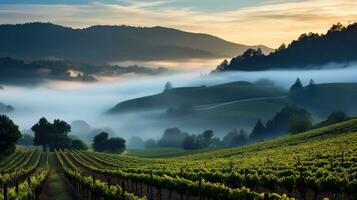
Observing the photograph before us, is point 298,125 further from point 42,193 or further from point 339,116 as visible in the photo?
point 42,193

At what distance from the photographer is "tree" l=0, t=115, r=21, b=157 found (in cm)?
14675

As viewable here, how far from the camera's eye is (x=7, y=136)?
15012 cm

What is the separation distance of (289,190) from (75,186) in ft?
107

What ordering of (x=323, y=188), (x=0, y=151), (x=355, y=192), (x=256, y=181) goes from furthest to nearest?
(x=0, y=151)
(x=256, y=181)
(x=323, y=188)
(x=355, y=192)

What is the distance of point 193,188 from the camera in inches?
1634

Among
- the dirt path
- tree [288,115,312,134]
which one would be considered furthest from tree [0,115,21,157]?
tree [288,115,312,134]

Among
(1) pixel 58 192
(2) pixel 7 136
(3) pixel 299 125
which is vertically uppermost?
(3) pixel 299 125

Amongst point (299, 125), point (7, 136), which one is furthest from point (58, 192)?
point (299, 125)

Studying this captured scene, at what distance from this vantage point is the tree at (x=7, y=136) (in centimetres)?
14675

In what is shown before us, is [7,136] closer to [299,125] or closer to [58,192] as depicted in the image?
[299,125]

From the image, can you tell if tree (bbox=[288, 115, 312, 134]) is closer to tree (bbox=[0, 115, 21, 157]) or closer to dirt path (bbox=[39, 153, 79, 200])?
tree (bbox=[0, 115, 21, 157])

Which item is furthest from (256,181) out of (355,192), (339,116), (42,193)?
(339,116)

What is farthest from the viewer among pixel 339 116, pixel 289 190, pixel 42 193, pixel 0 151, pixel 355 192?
pixel 339 116

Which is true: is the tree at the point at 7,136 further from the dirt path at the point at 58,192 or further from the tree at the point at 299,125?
the tree at the point at 299,125
